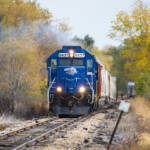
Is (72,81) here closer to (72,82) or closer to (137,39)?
(72,82)

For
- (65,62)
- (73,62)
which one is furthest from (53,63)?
(73,62)

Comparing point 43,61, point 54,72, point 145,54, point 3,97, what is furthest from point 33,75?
point 145,54

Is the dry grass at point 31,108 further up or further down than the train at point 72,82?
further down

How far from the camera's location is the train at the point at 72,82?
17.8 m

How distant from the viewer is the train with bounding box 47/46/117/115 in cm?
1783

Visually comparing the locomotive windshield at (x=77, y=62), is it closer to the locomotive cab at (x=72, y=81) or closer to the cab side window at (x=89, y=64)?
the locomotive cab at (x=72, y=81)

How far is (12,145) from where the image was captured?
349 inches

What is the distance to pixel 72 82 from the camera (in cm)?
1798

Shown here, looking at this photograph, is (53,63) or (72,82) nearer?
(72,82)

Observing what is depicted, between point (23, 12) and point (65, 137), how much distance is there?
29.6 meters

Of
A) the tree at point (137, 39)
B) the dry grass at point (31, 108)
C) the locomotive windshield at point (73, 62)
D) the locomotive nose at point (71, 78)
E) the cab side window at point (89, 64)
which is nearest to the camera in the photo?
the locomotive nose at point (71, 78)

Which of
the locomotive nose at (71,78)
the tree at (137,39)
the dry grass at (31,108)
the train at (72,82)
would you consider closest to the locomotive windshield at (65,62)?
the train at (72,82)

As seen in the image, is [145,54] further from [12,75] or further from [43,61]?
[12,75]

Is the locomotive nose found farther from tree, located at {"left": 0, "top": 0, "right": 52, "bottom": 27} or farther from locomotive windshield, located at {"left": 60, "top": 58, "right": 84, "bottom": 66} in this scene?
tree, located at {"left": 0, "top": 0, "right": 52, "bottom": 27}
